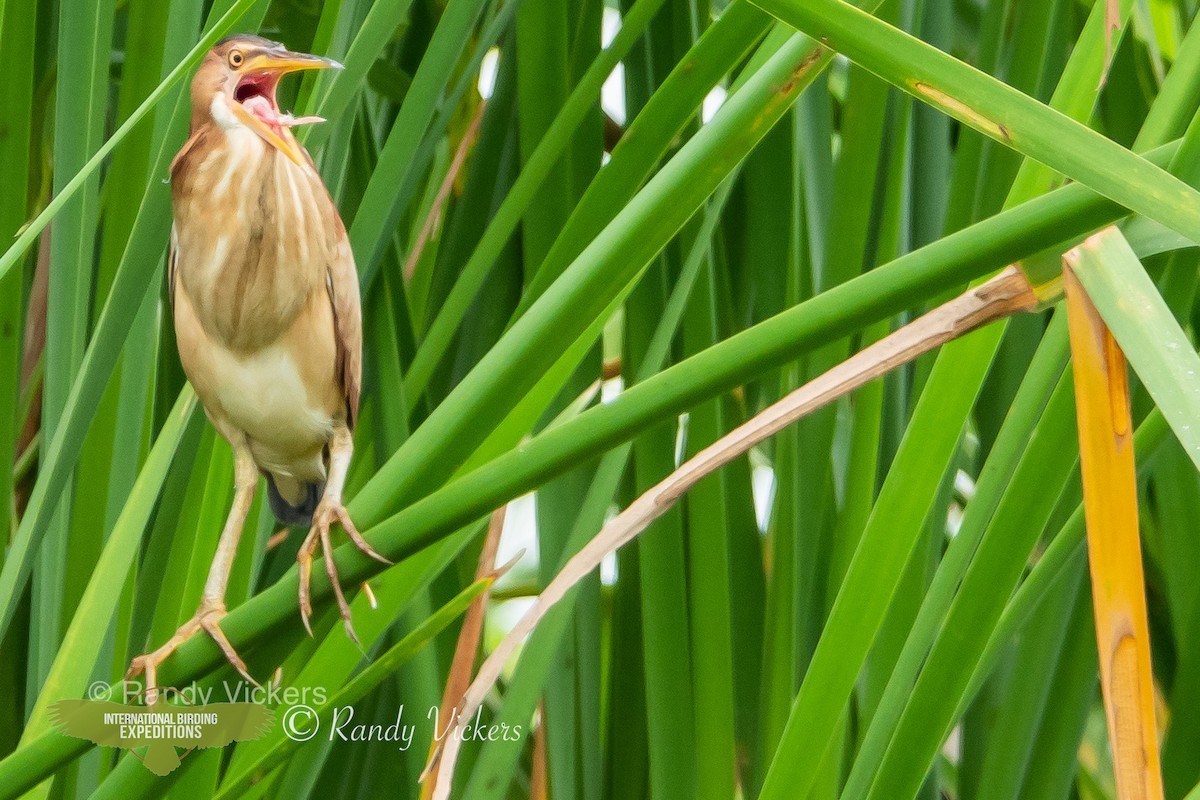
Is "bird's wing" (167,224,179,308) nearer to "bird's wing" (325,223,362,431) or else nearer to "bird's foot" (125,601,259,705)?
"bird's wing" (325,223,362,431)

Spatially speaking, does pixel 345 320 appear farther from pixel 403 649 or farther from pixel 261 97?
pixel 403 649

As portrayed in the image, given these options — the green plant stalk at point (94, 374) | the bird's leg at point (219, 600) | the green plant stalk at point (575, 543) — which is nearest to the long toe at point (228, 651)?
the bird's leg at point (219, 600)

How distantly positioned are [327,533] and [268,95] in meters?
0.35

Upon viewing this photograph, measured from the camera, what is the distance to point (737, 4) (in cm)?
61

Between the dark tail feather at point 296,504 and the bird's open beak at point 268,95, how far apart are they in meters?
0.38

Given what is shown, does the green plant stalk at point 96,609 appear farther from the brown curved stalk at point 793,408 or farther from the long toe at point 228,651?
the brown curved stalk at point 793,408

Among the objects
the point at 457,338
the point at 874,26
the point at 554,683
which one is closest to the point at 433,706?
the point at 554,683

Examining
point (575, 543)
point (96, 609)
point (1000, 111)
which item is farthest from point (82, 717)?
point (1000, 111)

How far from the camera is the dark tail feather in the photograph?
3.86 ft

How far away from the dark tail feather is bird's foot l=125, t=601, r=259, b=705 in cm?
34

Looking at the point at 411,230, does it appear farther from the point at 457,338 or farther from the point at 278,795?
the point at 278,795

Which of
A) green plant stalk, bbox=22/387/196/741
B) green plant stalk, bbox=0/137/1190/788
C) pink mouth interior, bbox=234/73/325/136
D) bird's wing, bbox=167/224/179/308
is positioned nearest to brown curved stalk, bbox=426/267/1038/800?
green plant stalk, bbox=0/137/1190/788

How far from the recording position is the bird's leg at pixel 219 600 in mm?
617

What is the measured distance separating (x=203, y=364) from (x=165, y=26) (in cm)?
28
